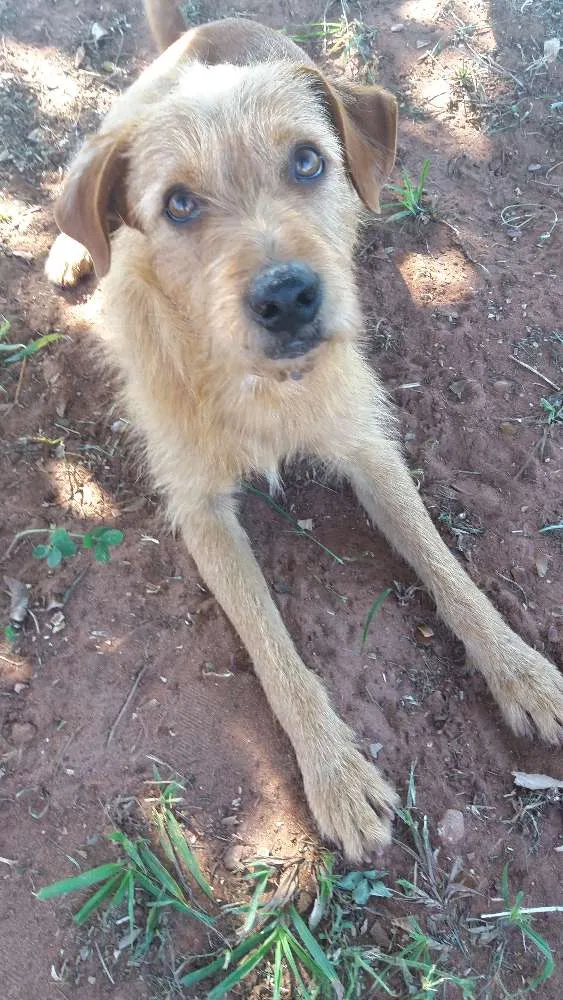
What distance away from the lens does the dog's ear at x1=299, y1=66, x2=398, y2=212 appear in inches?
114

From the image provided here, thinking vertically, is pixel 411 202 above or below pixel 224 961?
above

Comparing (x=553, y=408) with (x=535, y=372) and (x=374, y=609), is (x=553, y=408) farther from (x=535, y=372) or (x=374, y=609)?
(x=374, y=609)

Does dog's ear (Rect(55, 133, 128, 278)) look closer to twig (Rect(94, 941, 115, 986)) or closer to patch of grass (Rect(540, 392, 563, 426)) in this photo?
patch of grass (Rect(540, 392, 563, 426))

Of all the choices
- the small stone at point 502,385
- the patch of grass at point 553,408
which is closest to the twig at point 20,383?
the small stone at point 502,385

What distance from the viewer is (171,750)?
2.72 meters

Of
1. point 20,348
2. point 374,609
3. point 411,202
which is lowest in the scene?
point 374,609

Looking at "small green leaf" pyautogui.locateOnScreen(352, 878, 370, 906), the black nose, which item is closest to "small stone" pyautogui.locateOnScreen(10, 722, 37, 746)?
"small green leaf" pyautogui.locateOnScreen(352, 878, 370, 906)

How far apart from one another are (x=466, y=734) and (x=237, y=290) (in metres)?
1.91

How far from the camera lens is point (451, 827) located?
2.52 metres

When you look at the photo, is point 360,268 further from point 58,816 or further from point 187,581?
point 58,816

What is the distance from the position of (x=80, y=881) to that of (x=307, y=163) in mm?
2707

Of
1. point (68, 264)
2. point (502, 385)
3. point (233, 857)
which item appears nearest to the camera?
point (233, 857)

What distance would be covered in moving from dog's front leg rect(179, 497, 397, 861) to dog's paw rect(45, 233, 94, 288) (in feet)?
6.30

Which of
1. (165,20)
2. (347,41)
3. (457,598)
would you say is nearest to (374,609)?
(457,598)
